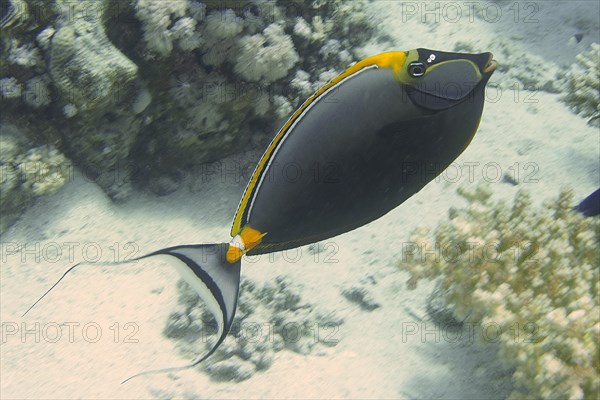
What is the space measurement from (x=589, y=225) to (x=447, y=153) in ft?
5.52

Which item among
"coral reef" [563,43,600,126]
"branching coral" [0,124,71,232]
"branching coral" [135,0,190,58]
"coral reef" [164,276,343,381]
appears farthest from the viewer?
"coral reef" [563,43,600,126]

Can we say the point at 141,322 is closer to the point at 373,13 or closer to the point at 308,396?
the point at 308,396

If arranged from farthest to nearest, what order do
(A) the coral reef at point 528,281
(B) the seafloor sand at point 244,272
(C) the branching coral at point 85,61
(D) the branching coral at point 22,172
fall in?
1. (D) the branching coral at point 22,172
2. (C) the branching coral at point 85,61
3. (B) the seafloor sand at point 244,272
4. (A) the coral reef at point 528,281

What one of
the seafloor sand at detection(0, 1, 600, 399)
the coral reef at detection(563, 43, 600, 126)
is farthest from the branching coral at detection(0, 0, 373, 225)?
the coral reef at detection(563, 43, 600, 126)

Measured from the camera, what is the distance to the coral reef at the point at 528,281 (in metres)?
2.14

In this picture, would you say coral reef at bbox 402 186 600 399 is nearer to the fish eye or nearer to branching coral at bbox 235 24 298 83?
the fish eye

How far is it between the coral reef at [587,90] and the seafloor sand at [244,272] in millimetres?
120

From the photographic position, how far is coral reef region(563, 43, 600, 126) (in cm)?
417

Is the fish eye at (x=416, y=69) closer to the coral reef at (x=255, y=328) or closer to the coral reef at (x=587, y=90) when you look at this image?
the coral reef at (x=255, y=328)

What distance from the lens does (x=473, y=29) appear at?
554 cm

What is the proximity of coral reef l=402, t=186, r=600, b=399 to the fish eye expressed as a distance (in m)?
1.44

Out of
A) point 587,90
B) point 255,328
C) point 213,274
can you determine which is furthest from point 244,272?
point 587,90

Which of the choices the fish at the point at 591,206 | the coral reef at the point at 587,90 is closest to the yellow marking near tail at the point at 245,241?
the fish at the point at 591,206

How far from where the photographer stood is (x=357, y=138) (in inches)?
54.4
